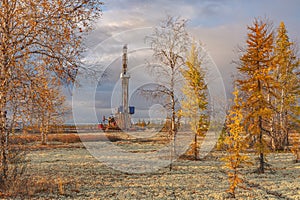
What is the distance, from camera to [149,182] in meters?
14.7

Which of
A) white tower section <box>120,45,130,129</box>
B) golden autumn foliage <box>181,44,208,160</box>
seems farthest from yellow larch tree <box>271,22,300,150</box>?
white tower section <box>120,45,130,129</box>

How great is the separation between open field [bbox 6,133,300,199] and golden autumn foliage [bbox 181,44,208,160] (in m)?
4.22

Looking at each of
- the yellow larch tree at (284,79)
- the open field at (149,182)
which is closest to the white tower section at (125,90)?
the yellow larch tree at (284,79)

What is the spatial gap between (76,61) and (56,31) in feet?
4.65

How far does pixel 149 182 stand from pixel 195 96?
1045 centimetres

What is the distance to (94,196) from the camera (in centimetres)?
1178

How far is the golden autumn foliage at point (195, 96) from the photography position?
2353 cm

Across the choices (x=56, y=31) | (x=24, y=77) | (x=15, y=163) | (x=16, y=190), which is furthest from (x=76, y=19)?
(x=16, y=190)

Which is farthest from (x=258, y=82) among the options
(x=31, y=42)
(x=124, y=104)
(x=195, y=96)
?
(x=124, y=104)

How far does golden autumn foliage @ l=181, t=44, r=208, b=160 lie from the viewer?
23531 mm

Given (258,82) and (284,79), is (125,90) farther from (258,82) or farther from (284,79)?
(258,82)

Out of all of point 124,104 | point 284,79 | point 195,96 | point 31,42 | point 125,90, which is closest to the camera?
point 31,42

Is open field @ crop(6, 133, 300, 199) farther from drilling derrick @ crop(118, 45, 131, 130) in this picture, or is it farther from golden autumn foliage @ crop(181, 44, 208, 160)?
drilling derrick @ crop(118, 45, 131, 130)

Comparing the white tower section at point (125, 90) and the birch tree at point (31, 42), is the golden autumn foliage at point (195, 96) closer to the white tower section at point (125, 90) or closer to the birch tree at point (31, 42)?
the birch tree at point (31, 42)
